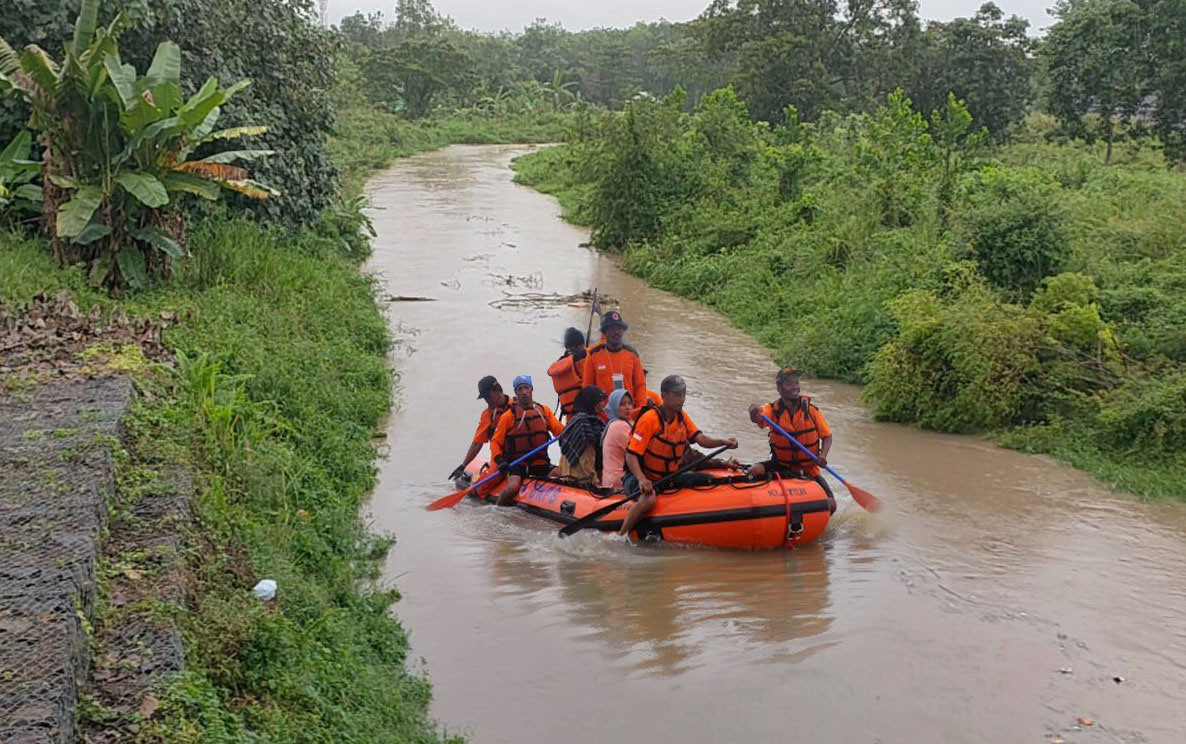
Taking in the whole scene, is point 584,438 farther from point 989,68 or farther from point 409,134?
point 409,134

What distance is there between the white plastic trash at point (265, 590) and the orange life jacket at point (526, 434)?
3792mm

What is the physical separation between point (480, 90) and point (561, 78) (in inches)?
340

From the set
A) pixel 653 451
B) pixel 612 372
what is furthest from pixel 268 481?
pixel 612 372

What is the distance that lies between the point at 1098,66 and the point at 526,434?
17135mm

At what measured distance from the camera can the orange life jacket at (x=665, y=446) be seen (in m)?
8.60

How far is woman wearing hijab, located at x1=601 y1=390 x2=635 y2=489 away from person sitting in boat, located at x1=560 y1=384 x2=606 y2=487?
0.31 meters

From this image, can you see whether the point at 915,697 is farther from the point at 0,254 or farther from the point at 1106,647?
the point at 0,254

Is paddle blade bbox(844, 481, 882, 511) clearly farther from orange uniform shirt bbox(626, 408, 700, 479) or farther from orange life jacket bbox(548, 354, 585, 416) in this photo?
orange life jacket bbox(548, 354, 585, 416)

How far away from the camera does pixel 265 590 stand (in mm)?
5773

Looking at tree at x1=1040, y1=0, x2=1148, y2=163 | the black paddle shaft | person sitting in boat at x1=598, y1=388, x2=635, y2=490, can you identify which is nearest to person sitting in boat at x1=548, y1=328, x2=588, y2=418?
person sitting in boat at x1=598, y1=388, x2=635, y2=490

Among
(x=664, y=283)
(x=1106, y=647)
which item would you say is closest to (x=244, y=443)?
(x=1106, y=647)

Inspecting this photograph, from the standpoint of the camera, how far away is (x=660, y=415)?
8.55 metres

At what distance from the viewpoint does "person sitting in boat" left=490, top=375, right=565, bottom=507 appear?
9.40m

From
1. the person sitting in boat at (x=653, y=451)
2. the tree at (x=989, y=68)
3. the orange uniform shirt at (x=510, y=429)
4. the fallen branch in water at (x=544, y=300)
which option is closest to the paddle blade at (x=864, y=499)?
the person sitting in boat at (x=653, y=451)
